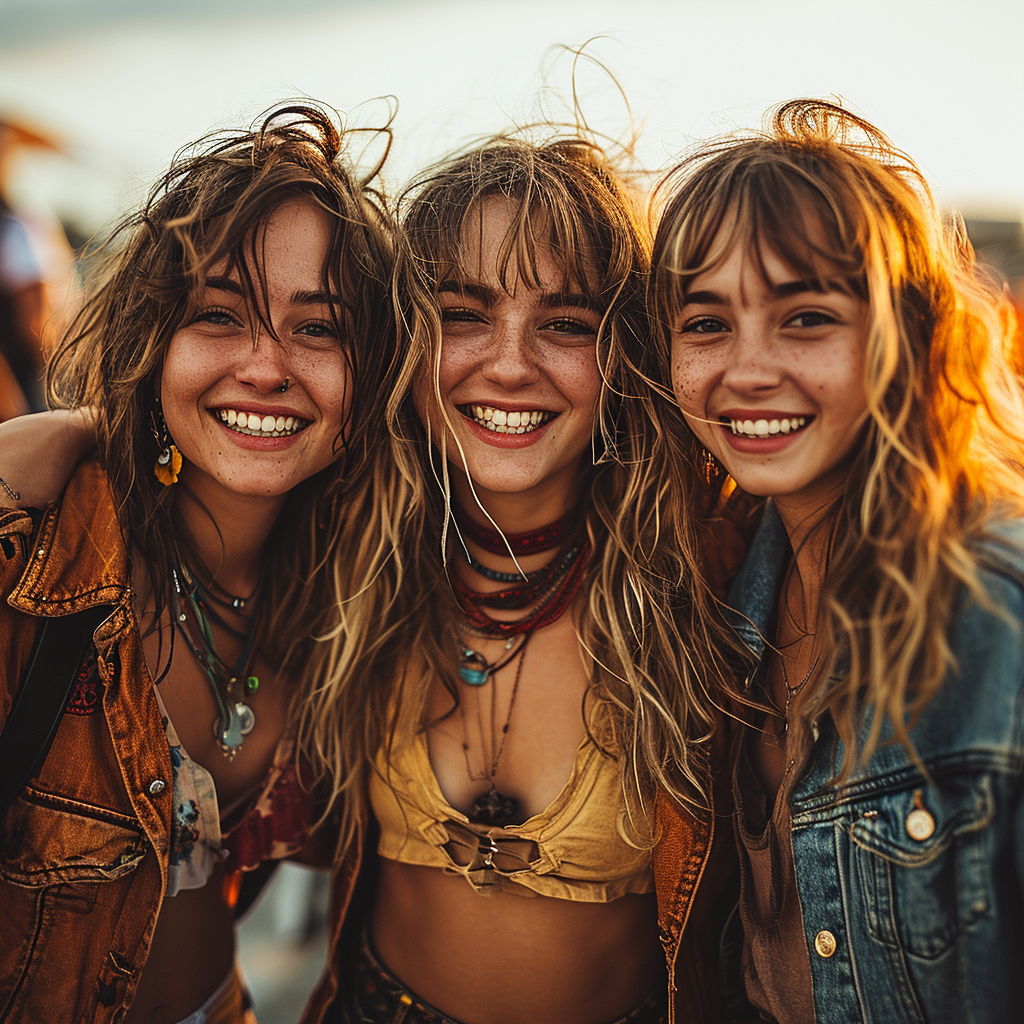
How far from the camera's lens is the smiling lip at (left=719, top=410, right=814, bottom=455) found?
4.93 ft

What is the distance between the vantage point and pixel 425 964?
1.97m

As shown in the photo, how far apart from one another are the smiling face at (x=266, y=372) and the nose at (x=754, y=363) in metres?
0.91

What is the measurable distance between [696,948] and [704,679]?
65 centimetres

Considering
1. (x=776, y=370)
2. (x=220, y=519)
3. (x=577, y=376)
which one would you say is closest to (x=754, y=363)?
(x=776, y=370)

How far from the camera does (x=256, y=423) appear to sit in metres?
1.84

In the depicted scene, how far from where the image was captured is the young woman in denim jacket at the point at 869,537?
126 centimetres

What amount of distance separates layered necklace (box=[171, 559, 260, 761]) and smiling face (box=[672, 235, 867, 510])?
1.30 m

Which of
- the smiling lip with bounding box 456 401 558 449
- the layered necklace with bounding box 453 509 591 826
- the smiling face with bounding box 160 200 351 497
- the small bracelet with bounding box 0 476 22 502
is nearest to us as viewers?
the small bracelet with bounding box 0 476 22 502

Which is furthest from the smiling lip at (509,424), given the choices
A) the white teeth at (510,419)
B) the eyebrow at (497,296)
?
the eyebrow at (497,296)

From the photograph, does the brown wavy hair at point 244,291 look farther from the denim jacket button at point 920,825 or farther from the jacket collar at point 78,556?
the denim jacket button at point 920,825

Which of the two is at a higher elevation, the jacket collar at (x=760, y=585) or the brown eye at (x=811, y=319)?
the brown eye at (x=811, y=319)

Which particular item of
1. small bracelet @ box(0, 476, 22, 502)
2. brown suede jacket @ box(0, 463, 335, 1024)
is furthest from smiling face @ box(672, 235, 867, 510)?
small bracelet @ box(0, 476, 22, 502)

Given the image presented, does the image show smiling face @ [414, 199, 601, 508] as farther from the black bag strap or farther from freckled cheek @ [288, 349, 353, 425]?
the black bag strap

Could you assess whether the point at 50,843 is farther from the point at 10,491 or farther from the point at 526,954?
the point at 526,954
